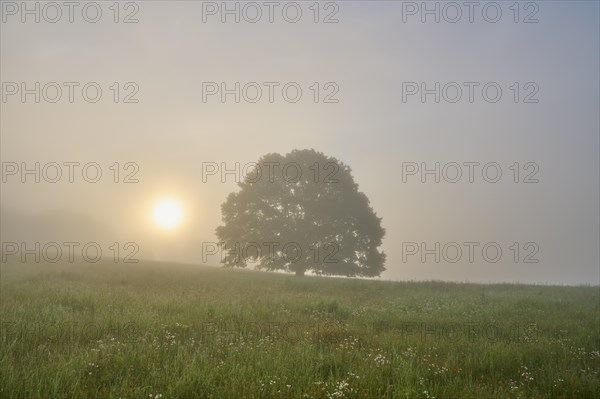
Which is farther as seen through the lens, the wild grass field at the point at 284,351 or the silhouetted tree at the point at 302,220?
the silhouetted tree at the point at 302,220

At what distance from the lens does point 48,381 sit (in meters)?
4.96

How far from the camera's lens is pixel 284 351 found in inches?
257

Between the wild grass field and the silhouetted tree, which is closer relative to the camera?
the wild grass field

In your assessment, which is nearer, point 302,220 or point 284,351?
point 284,351

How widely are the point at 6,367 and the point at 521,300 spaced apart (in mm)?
15918

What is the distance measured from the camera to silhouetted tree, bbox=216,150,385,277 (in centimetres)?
3631

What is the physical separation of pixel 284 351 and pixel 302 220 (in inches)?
1194

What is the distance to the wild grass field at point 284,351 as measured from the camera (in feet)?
16.3

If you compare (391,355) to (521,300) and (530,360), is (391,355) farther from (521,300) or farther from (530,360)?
(521,300)

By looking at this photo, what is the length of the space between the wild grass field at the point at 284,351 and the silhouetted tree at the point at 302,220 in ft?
78.6

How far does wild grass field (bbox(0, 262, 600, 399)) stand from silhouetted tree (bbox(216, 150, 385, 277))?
23966 mm

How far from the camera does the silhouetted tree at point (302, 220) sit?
Answer: 36.3 meters

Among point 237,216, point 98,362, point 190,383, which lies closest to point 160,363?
point 98,362

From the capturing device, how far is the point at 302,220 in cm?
3684
